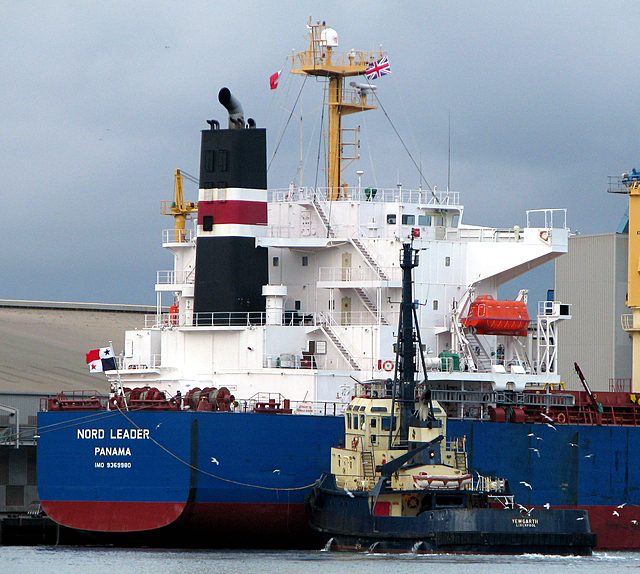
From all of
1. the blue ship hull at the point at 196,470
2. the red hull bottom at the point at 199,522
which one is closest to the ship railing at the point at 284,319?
the blue ship hull at the point at 196,470

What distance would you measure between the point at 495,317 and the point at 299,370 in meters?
5.50

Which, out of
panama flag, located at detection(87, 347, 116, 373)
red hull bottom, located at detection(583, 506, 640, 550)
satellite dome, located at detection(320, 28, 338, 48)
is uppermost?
satellite dome, located at detection(320, 28, 338, 48)

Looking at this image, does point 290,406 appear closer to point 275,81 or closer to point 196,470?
point 196,470

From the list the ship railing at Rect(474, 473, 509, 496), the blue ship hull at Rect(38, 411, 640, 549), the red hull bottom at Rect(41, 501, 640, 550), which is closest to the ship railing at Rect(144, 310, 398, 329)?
the blue ship hull at Rect(38, 411, 640, 549)

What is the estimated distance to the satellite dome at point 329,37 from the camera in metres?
44.8

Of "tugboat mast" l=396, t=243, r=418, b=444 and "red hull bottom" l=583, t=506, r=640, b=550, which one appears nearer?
"tugboat mast" l=396, t=243, r=418, b=444

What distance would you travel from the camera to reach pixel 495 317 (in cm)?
4231

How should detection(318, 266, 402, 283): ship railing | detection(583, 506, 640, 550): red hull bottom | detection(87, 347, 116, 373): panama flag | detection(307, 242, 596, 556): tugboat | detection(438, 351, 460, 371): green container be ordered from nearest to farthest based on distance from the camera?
detection(307, 242, 596, 556): tugboat < detection(583, 506, 640, 550): red hull bottom < detection(438, 351, 460, 371): green container < detection(87, 347, 116, 373): panama flag < detection(318, 266, 402, 283): ship railing

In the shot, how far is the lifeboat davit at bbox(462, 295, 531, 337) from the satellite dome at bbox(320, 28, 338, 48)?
26.8ft

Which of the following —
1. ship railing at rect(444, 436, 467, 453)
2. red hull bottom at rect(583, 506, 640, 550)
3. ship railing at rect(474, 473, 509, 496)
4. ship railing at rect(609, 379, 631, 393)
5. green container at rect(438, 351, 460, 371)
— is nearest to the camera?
ship railing at rect(474, 473, 509, 496)

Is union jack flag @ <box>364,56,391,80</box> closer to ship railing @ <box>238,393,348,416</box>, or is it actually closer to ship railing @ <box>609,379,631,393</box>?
ship railing @ <box>238,393,348,416</box>

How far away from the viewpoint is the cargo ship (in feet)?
126

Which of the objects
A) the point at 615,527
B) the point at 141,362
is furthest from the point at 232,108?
the point at 615,527

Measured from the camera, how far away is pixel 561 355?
211ft
